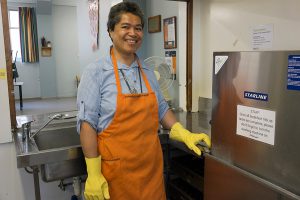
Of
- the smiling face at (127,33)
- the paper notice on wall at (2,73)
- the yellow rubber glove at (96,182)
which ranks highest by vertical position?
the smiling face at (127,33)

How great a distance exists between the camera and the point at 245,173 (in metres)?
0.98

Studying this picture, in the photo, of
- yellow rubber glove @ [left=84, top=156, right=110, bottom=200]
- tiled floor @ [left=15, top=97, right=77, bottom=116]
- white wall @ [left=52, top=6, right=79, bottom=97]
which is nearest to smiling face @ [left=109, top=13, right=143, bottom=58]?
yellow rubber glove @ [left=84, top=156, right=110, bottom=200]

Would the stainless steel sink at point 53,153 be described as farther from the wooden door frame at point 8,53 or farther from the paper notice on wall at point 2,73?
the paper notice on wall at point 2,73

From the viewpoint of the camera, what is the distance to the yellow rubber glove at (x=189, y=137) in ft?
4.42

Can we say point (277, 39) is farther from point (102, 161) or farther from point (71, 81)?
point (71, 81)

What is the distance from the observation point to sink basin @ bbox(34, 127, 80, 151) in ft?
5.80

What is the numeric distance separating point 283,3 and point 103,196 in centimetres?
128

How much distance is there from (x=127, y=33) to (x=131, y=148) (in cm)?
50

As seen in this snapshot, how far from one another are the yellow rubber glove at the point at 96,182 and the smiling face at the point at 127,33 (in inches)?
19.7

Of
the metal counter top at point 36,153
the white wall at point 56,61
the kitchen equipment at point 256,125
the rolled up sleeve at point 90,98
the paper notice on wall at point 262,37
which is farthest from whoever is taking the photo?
the white wall at point 56,61

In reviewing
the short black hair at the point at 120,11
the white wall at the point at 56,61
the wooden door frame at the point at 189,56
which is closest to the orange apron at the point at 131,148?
the short black hair at the point at 120,11

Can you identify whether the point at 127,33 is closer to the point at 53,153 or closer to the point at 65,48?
the point at 53,153

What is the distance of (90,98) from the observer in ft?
3.84

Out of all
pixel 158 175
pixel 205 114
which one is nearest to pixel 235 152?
pixel 158 175
